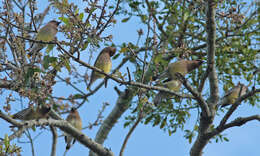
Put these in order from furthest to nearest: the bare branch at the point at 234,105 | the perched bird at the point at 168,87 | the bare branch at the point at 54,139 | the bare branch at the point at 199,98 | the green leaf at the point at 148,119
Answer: the green leaf at the point at 148,119, the bare branch at the point at 54,139, the perched bird at the point at 168,87, the bare branch at the point at 234,105, the bare branch at the point at 199,98

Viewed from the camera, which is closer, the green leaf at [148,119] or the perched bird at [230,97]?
the green leaf at [148,119]

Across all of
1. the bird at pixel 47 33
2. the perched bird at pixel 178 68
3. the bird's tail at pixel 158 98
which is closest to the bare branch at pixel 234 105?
the perched bird at pixel 178 68

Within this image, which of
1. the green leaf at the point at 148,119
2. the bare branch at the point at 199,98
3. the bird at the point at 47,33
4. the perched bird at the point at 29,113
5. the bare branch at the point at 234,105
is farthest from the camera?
the green leaf at the point at 148,119

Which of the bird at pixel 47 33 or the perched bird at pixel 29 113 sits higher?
the bird at pixel 47 33

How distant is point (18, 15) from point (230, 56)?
365 cm

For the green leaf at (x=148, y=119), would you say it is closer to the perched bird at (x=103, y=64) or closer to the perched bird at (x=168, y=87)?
the perched bird at (x=168, y=87)

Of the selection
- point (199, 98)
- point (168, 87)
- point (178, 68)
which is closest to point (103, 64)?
point (168, 87)

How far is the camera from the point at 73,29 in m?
4.03

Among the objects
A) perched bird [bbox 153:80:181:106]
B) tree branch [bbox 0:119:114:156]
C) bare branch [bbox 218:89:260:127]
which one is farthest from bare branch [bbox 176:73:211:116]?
tree branch [bbox 0:119:114:156]

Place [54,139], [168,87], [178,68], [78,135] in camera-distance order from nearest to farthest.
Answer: [78,135]
[178,68]
[168,87]
[54,139]

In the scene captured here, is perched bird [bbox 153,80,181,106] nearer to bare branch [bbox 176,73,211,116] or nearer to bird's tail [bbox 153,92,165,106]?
bird's tail [bbox 153,92,165,106]

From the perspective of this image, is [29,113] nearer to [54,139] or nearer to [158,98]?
[54,139]

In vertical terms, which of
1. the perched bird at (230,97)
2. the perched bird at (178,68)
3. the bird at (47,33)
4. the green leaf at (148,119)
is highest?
the bird at (47,33)

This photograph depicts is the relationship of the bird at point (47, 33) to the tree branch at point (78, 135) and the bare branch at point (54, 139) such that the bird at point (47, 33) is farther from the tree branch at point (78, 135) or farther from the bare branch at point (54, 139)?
the tree branch at point (78, 135)
